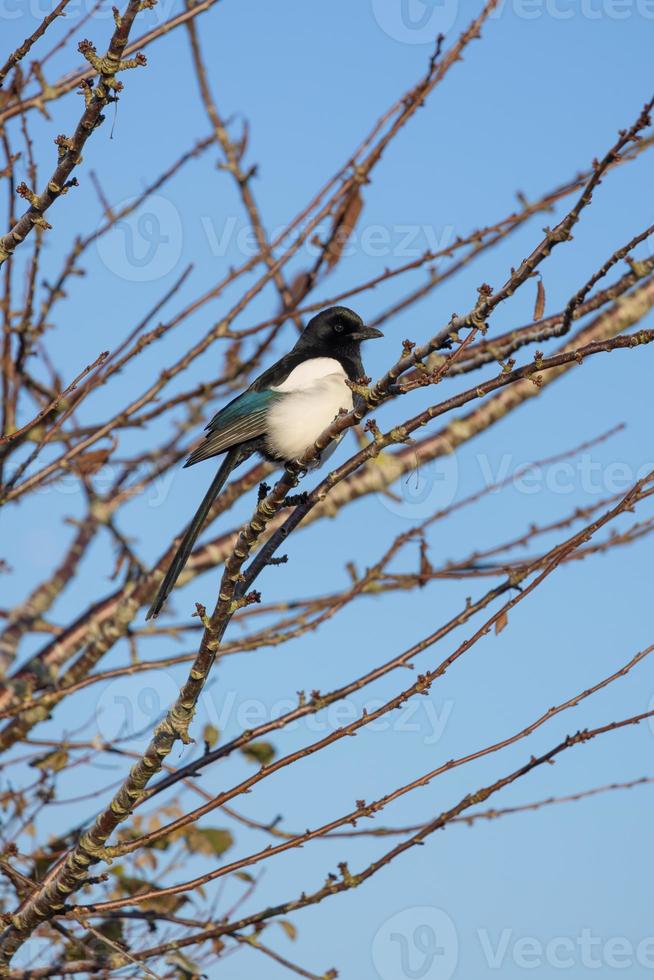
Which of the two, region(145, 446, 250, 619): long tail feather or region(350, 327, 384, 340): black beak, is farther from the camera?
region(350, 327, 384, 340): black beak

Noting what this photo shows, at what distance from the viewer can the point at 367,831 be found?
11.8ft

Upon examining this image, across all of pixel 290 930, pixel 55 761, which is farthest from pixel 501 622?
pixel 55 761

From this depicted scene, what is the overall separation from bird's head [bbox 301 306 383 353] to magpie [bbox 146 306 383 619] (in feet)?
0.69

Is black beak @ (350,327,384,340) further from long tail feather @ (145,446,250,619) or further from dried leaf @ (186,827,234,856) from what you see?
dried leaf @ (186,827,234,856)

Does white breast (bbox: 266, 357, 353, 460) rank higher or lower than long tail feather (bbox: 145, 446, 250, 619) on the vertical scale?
higher

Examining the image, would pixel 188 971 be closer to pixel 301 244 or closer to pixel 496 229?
pixel 301 244

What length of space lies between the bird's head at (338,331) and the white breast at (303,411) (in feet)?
1.67

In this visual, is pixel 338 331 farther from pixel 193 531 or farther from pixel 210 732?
pixel 210 732

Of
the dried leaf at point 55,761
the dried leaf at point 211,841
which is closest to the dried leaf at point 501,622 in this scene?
the dried leaf at point 211,841

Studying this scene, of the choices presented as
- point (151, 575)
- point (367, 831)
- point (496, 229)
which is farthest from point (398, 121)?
point (367, 831)

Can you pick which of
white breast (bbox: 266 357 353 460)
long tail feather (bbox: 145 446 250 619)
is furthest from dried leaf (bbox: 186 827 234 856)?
white breast (bbox: 266 357 353 460)

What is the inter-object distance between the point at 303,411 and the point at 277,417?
108mm

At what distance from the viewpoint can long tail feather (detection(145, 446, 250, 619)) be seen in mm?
3797

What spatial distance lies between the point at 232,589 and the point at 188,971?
143 cm
